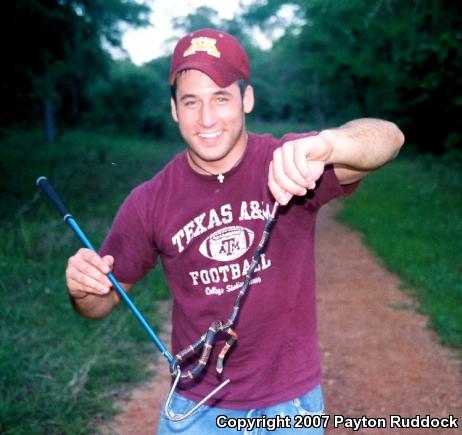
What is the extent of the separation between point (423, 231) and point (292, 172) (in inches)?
375

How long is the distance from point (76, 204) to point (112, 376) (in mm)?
8084

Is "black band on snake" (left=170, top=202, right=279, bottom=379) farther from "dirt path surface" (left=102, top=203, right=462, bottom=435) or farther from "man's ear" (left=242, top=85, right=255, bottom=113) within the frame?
"dirt path surface" (left=102, top=203, right=462, bottom=435)

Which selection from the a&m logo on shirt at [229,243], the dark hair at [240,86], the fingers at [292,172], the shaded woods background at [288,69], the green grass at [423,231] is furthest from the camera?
the shaded woods background at [288,69]

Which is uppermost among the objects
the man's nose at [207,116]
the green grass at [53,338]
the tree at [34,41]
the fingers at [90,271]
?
the tree at [34,41]

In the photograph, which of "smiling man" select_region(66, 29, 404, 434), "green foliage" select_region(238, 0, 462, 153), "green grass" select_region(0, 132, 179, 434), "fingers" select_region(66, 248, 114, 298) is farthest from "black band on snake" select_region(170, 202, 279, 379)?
"green foliage" select_region(238, 0, 462, 153)

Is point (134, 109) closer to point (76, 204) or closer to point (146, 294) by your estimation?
point (76, 204)

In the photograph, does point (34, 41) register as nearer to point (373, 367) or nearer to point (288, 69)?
point (373, 367)

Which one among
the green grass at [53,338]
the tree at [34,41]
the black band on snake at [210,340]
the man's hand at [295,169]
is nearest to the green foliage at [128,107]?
the tree at [34,41]

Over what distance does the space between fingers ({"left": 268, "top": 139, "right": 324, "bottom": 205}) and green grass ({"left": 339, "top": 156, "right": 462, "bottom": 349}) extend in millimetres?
4867

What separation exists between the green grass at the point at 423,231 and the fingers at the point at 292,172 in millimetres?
4867

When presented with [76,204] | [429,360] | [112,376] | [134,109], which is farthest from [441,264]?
[134,109]

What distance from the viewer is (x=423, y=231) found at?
1070 cm

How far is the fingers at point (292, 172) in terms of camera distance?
180 cm

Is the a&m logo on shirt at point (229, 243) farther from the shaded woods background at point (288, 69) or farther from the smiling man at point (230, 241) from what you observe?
the shaded woods background at point (288, 69)
